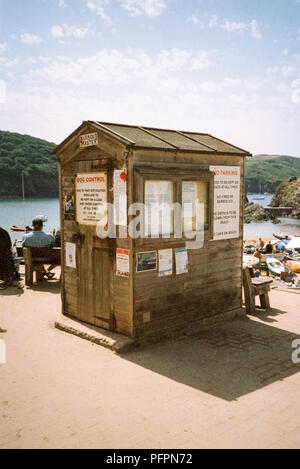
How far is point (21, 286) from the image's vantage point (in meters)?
12.0

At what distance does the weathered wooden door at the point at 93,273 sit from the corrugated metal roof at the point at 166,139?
72 cm

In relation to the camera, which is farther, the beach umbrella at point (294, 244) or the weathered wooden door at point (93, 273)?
the beach umbrella at point (294, 244)

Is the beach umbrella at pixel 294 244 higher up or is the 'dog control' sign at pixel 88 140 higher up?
the 'dog control' sign at pixel 88 140

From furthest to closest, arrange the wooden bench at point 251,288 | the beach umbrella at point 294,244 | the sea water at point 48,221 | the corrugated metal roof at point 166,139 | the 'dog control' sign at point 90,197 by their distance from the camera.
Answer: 1. the sea water at point 48,221
2. the beach umbrella at point 294,244
3. the wooden bench at point 251,288
4. the 'dog control' sign at point 90,197
5. the corrugated metal roof at point 166,139

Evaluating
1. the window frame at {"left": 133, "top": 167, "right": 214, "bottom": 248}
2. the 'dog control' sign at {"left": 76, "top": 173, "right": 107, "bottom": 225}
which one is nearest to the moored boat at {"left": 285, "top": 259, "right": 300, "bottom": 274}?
the window frame at {"left": 133, "top": 167, "right": 214, "bottom": 248}

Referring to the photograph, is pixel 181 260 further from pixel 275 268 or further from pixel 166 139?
pixel 275 268

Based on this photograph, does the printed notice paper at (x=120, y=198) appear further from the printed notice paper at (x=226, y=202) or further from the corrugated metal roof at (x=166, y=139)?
the printed notice paper at (x=226, y=202)

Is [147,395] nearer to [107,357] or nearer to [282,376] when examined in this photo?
[107,357]

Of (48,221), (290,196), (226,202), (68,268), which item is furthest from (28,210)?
(226,202)

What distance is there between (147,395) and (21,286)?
278 inches

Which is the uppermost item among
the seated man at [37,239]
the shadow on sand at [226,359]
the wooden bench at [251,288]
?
the seated man at [37,239]

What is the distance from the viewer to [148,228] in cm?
761

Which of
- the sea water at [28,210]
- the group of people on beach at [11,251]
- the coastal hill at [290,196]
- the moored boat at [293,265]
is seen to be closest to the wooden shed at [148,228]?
the group of people on beach at [11,251]

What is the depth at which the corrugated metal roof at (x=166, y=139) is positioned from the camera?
7.60 metres
